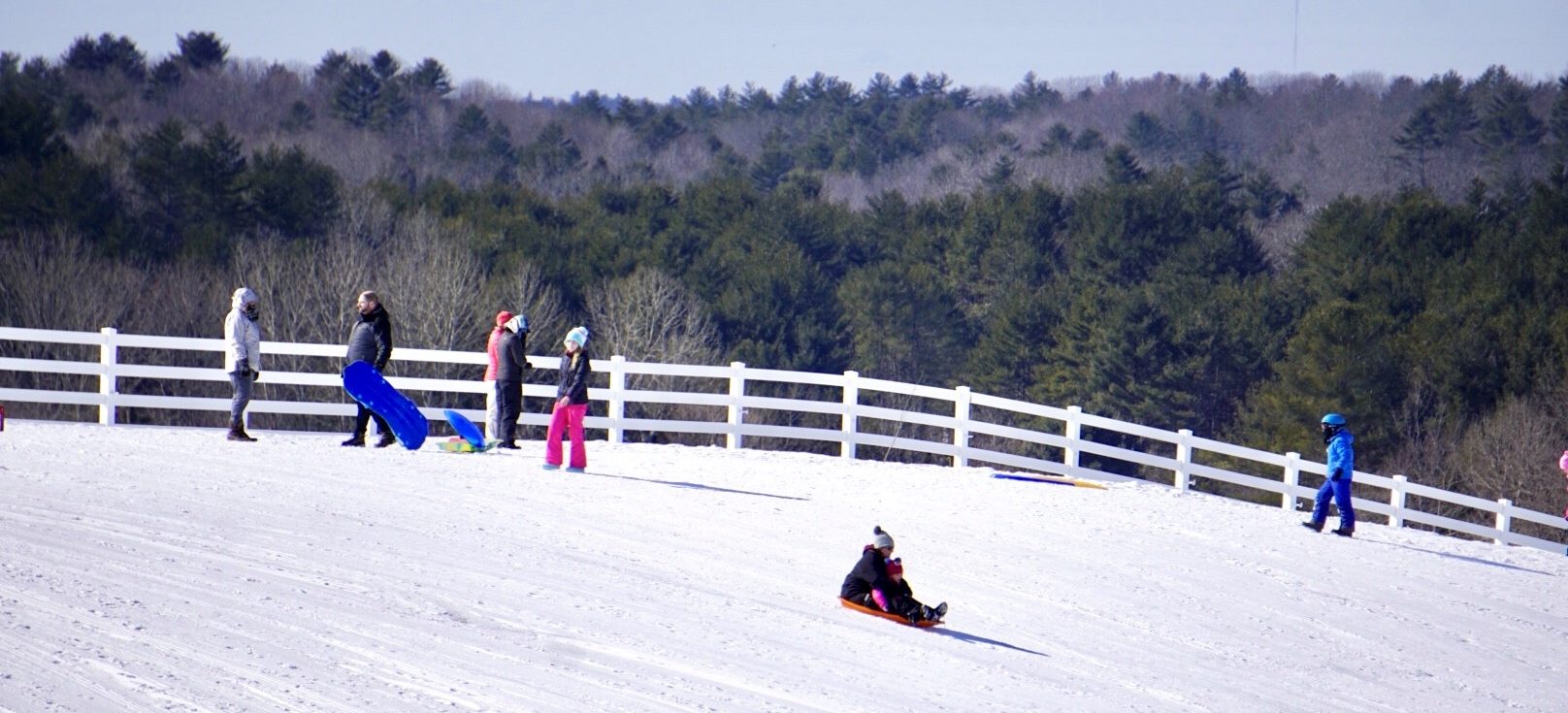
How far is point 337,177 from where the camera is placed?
61438 millimetres

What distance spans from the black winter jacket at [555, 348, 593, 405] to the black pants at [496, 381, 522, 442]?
3.91ft

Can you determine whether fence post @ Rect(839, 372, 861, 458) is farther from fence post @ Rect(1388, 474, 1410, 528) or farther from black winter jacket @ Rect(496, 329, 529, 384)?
fence post @ Rect(1388, 474, 1410, 528)

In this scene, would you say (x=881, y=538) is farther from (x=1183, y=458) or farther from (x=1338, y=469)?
(x=1183, y=458)

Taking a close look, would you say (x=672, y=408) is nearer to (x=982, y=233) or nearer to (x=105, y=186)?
(x=105, y=186)

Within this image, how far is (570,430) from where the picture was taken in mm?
16328

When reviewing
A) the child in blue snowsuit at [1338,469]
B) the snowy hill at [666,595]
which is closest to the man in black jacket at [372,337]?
the snowy hill at [666,595]

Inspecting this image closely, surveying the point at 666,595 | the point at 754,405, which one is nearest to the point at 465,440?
the point at 754,405

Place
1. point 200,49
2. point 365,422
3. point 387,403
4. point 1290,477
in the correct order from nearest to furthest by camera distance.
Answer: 1. point 387,403
2. point 365,422
3. point 1290,477
4. point 200,49

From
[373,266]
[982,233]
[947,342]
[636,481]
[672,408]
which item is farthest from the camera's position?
[982,233]

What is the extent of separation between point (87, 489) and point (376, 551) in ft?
9.68

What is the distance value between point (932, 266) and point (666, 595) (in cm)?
6127

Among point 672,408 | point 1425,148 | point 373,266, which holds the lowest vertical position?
point 672,408

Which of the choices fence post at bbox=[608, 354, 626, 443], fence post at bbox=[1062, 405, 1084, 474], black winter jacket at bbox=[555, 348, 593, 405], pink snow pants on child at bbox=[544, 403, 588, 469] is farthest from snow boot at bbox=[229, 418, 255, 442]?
fence post at bbox=[1062, 405, 1084, 474]

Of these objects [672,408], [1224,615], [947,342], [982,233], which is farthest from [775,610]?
[982,233]
